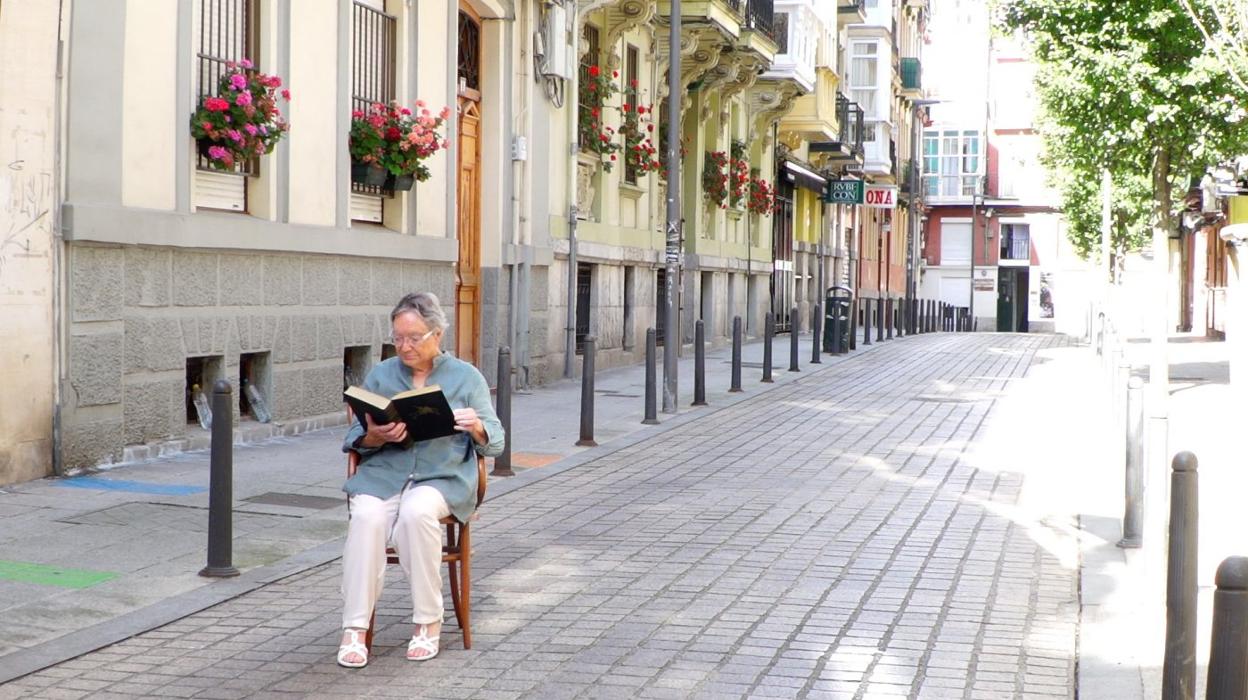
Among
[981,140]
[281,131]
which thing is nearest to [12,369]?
[281,131]

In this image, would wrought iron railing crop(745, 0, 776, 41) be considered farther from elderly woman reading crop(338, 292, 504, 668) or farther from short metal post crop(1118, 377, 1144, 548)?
elderly woman reading crop(338, 292, 504, 668)

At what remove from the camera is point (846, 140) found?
44.9m

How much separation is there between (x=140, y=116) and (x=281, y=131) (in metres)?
1.49

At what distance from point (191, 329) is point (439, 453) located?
20.9ft

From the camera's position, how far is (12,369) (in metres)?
10.0

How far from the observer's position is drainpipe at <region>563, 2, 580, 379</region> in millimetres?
21484

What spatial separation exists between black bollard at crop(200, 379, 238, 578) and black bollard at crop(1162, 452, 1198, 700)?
4324 millimetres

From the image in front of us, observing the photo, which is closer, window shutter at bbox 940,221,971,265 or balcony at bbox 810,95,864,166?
balcony at bbox 810,95,864,166

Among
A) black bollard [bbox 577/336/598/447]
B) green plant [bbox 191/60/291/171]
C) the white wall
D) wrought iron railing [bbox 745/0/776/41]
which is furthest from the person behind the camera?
wrought iron railing [bbox 745/0/776/41]

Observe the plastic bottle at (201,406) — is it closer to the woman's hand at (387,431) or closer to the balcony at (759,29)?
the woman's hand at (387,431)

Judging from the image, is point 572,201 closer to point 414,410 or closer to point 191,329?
point 191,329

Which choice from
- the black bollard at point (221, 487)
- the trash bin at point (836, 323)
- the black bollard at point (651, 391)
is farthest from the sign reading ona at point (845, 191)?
the black bollard at point (221, 487)

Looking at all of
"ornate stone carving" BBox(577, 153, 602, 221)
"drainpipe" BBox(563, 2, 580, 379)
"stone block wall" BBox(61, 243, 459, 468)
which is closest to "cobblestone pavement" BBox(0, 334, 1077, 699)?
"stone block wall" BBox(61, 243, 459, 468)

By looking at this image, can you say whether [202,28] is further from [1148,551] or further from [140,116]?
[1148,551]
